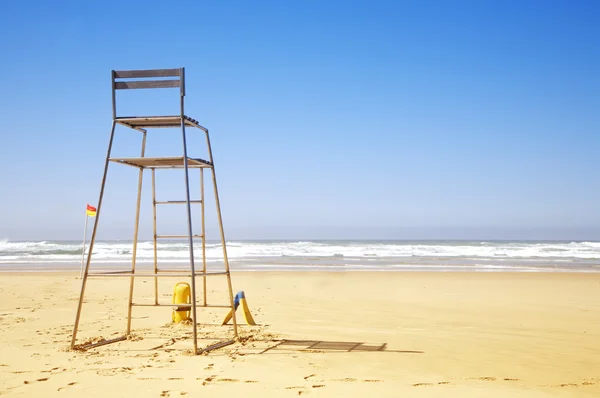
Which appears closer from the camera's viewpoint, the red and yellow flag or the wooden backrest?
the wooden backrest

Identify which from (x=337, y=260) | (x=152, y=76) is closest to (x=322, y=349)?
(x=152, y=76)

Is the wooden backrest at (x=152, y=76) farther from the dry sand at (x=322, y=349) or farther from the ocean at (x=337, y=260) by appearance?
the ocean at (x=337, y=260)

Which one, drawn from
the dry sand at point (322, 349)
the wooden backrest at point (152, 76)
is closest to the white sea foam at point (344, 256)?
the dry sand at point (322, 349)

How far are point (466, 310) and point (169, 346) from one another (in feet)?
20.9

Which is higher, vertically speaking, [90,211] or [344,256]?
[90,211]

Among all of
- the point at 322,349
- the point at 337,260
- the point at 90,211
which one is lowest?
the point at 322,349

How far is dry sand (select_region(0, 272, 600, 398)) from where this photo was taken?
5.14 meters

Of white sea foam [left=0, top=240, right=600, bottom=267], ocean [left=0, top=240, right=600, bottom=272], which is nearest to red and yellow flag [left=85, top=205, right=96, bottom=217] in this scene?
ocean [left=0, top=240, right=600, bottom=272]

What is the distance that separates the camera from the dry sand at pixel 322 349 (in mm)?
5145

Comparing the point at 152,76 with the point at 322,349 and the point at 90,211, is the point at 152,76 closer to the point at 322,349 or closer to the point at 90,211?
the point at 322,349

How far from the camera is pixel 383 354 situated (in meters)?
6.57

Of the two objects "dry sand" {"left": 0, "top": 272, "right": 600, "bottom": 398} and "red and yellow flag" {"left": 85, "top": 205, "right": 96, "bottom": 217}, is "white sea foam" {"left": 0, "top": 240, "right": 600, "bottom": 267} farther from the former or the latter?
"dry sand" {"left": 0, "top": 272, "right": 600, "bottom": 398}

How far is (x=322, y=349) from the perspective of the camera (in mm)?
6836

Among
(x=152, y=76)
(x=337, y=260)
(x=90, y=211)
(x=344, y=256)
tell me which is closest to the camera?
(x=152, y=76)
